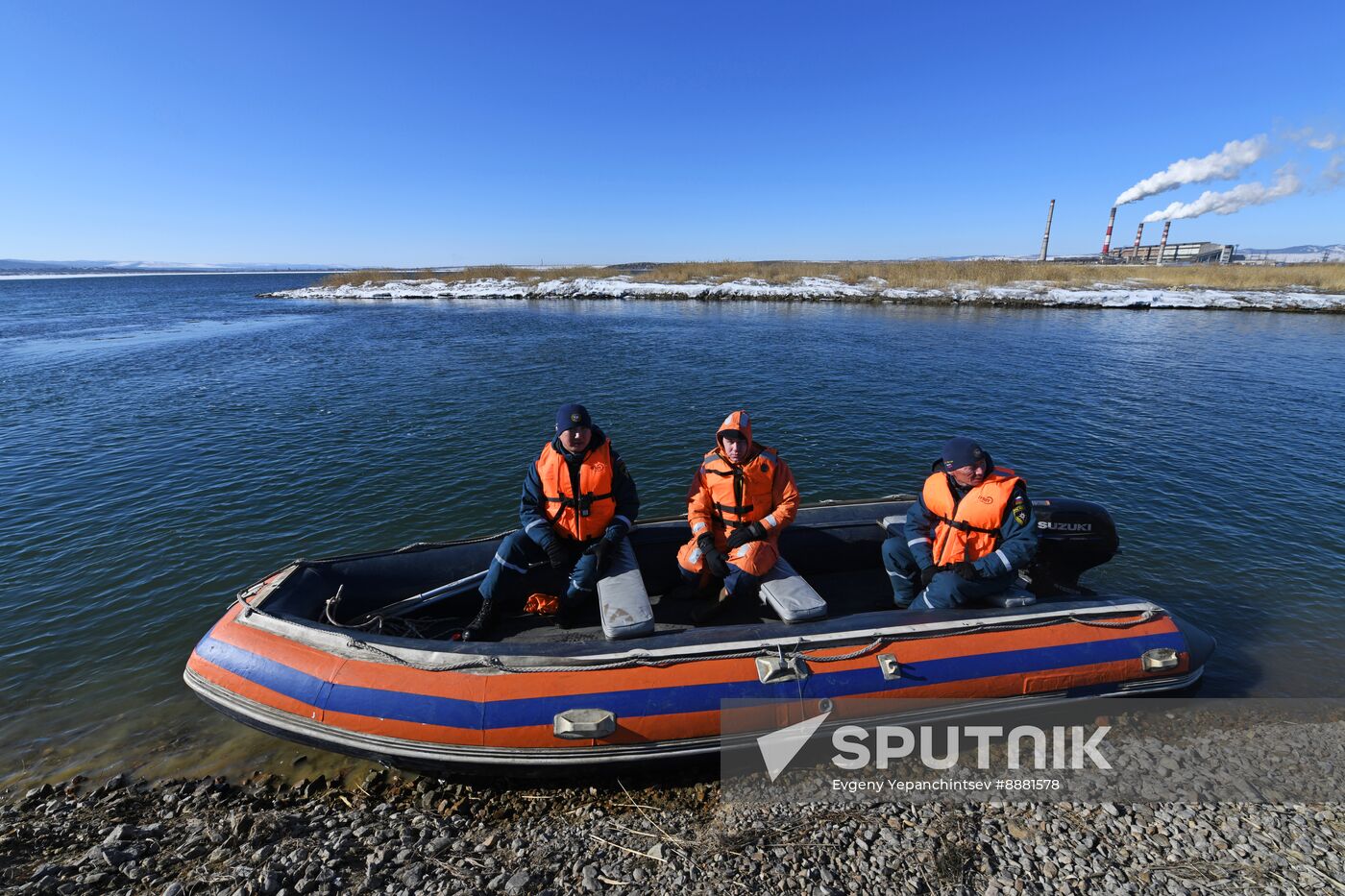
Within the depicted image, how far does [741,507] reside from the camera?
17.9ft

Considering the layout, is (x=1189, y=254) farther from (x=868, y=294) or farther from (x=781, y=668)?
(x=781, y=668)

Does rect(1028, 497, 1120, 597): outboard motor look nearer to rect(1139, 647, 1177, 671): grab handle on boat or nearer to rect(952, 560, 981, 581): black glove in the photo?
rect(1139, 647, 1177, 671): grab handle on boat

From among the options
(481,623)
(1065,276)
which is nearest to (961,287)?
(1065,276)

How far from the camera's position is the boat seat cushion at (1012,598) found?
16.9ft

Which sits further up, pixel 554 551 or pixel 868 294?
pixel 868 294

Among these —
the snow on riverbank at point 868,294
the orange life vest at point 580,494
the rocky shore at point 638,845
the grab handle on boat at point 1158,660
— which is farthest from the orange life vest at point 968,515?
the snow on riverbank at point 868,294

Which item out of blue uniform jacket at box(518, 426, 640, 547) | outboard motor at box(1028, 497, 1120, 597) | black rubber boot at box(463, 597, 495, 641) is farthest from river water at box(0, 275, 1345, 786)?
blue uniform jacket at box(518, 426, 640, 547)

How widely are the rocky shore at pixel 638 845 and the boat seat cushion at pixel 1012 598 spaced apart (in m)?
1.63

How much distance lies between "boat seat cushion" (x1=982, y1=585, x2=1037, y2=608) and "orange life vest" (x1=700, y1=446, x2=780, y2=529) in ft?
7.56

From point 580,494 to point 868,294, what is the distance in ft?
138

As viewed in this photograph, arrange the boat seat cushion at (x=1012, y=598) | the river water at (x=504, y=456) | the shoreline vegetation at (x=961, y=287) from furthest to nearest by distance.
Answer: the shoreline vegetation at (x=961, y=287) < the river water at (x=504, y=456) < the boat seat cushion at (x=1012, y=598)

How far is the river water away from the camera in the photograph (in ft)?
20.0

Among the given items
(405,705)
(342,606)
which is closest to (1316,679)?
(405,705)

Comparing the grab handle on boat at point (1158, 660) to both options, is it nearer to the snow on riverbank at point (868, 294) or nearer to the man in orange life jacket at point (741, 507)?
the man in orange life jacket at point (741, 507)
